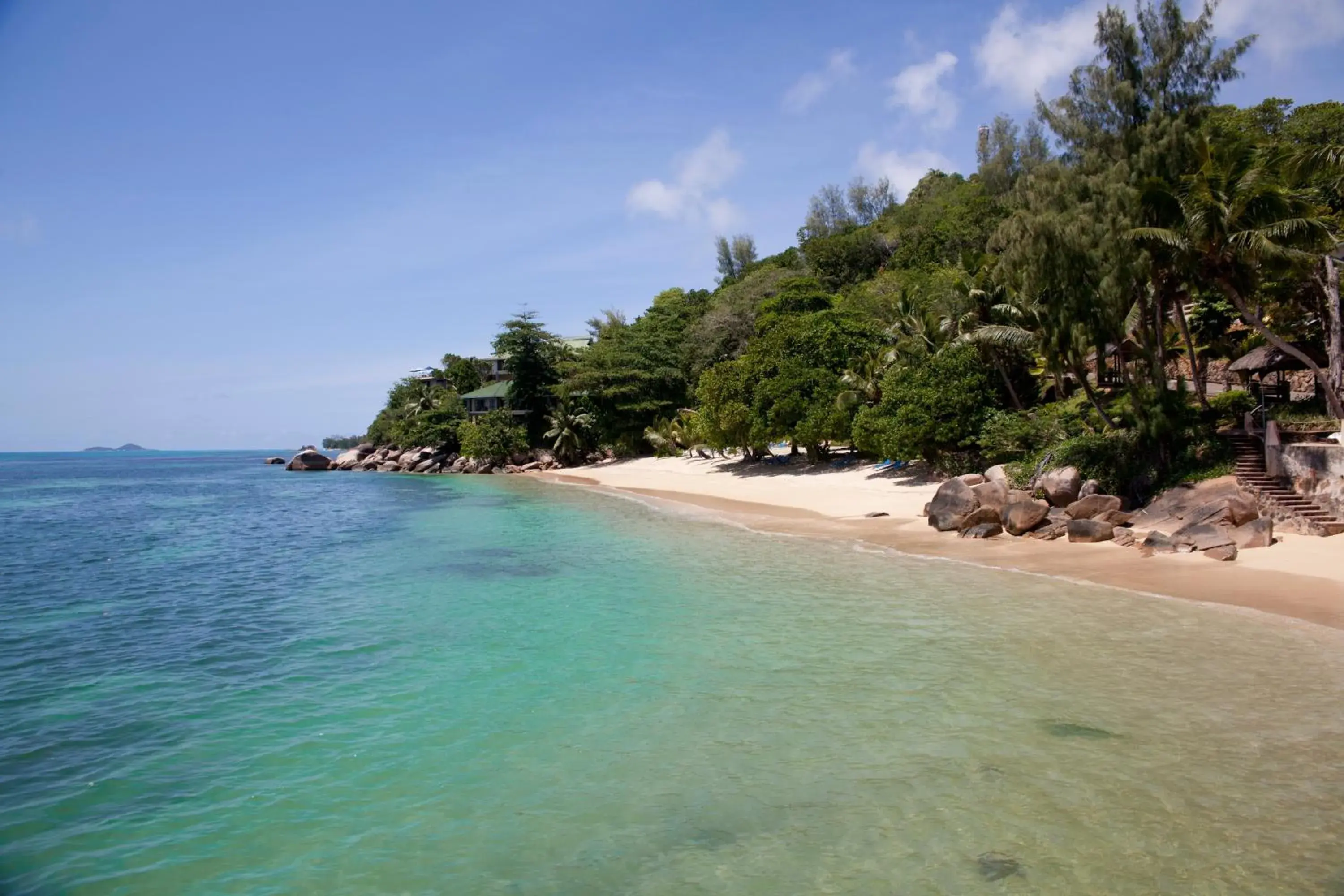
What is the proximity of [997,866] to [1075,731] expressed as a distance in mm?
3240

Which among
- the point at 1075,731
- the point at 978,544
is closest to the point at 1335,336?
the point at 978,544

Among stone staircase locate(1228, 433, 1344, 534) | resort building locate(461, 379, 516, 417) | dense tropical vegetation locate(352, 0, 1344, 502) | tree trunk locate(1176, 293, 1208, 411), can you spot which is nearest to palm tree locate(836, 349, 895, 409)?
dense tropical vegetation locate(352, 0, 1344, 502)

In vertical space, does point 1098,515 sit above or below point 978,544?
above

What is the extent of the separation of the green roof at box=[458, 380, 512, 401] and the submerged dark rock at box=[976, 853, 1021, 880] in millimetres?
66290

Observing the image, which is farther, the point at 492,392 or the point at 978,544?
the point at 492,392

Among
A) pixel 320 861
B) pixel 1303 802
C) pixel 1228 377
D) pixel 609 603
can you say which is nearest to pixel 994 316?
pixel 1228 377

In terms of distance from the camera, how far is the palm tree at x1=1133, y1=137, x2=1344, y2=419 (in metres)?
19.2

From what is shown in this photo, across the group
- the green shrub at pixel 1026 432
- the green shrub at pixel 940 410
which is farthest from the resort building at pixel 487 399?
the green shrub at pixel 1026 432

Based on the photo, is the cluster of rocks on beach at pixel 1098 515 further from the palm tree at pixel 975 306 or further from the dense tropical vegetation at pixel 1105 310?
the palm tree at pixel 975 306

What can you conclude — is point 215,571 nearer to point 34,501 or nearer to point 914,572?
point 914,572

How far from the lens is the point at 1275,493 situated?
62.4 ft

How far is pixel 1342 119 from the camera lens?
36812mm

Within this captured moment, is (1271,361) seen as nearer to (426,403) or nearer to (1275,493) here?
(1275,493)

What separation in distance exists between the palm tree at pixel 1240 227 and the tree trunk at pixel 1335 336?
387mm
